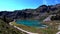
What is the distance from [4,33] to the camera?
17266 millimetres

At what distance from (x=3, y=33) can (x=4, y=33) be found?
1.10 feet

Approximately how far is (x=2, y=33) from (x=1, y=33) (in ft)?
0.38

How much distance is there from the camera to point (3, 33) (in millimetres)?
16938

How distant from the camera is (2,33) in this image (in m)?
16.9

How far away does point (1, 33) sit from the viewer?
16.9 meters

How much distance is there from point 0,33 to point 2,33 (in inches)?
9.0

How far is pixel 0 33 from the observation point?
16.8 metres

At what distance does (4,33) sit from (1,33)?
0.48 m

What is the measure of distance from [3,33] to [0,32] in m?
0.51

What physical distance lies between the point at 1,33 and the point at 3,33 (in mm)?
215

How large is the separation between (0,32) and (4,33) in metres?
0.45
